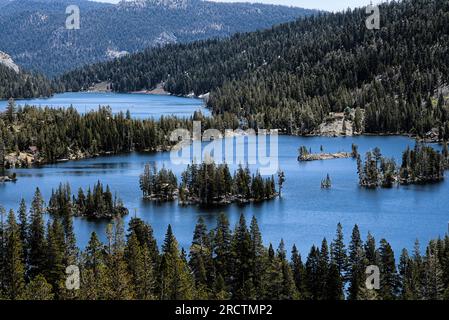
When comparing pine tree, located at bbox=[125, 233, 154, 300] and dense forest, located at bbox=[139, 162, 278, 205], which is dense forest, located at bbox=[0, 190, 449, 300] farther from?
dense forest, located at bbox=[139, 162, 278, 205]

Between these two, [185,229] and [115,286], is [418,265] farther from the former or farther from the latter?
[185,229]

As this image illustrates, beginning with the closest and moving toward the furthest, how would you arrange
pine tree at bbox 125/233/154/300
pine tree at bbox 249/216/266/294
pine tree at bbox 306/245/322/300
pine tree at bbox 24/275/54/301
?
pine tree at bbox 24/275/54/301 < pine tree at bbox 125/233/154/300 < pine tree at bbox 306/245/322/300 < pine tree at bbox 249/216/266/294

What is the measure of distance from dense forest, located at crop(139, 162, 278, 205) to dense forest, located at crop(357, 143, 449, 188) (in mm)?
24804

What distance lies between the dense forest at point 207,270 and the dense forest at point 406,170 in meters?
74.5

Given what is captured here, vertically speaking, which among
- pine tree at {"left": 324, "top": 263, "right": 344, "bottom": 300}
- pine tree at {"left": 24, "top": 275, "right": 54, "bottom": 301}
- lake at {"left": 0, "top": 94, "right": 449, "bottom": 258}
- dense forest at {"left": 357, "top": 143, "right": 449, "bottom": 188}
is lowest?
pine tree at {"left": 324, "top": 263, "right": 344, "bottom": 300}

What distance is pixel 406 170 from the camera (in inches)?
7018

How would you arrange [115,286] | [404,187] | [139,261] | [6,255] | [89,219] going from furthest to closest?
1. [404,187]
2. [89,219]
3. [6,255]
4. [139,261]
5. [115,286]

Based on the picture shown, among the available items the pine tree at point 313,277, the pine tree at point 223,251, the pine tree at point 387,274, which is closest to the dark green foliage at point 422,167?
the pine tree at point 387,274

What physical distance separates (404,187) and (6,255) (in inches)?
4132

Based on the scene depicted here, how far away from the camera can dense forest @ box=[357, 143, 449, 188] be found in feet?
569

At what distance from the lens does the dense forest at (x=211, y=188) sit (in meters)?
157

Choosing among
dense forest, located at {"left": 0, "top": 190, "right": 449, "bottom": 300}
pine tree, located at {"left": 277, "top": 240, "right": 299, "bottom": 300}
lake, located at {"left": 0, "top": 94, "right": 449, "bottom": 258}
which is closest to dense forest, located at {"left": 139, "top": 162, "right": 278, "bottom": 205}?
lake, located at {"left": 0, "top": 94, "right": 449, "bottom": 258}

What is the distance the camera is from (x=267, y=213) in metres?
144
